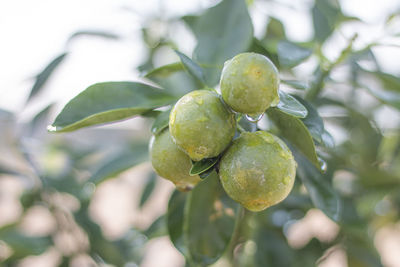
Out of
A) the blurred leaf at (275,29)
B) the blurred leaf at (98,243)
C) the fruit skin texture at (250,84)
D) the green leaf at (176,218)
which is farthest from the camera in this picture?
the blurred leaf at (98,243)

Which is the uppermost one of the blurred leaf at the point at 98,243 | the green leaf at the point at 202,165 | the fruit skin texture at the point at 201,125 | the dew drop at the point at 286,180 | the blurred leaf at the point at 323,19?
the fruit skin texture at the point at 201,125

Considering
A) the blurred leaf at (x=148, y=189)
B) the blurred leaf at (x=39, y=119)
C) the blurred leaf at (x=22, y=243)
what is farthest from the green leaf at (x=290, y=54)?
the blurred leaf at (x=22, y=243)

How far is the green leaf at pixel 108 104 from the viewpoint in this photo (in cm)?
54

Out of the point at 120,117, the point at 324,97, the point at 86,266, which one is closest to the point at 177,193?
the point at 120,117

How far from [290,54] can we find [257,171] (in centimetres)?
23

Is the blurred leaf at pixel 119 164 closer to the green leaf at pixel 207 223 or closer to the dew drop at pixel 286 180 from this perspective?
the green leaf at pixel 207 223

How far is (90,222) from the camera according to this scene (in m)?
1.18

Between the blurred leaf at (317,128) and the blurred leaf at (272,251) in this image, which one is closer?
the blurred leaf at (317,128)

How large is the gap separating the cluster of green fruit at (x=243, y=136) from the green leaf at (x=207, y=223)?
15cm

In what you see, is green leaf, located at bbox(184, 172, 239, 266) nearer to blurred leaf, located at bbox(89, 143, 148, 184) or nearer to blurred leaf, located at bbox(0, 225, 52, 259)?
blurred leaf, located at bbox(89, 143, 148, 184)

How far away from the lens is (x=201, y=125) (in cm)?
43

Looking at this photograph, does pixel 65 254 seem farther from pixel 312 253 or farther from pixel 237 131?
pixel 237 131

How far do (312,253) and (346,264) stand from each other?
12 cm

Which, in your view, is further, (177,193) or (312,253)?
(312,253)
